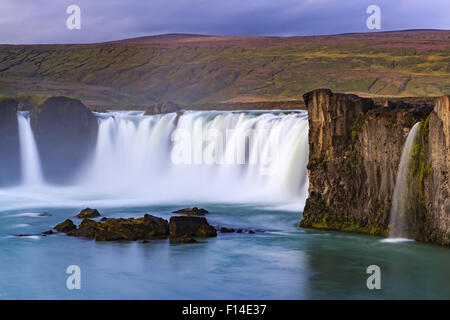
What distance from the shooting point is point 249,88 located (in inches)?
4902

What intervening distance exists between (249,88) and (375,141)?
97692 millimetres

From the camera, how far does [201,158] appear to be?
51.2 metres

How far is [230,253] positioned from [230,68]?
11361cm

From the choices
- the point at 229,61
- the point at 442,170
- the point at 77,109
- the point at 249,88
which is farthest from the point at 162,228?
the point at 229,61

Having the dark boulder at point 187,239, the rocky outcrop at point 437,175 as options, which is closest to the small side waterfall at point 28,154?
the dark boulder at point 187,239

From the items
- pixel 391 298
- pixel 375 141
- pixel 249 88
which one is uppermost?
pixel 249 88

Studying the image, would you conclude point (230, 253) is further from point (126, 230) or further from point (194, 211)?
point (194, 211)

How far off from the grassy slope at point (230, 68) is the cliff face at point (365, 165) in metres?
75.1

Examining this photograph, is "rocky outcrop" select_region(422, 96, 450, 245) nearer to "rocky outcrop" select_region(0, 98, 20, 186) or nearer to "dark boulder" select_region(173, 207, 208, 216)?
"dark boulder" select_region(173, 207, 208, 216)

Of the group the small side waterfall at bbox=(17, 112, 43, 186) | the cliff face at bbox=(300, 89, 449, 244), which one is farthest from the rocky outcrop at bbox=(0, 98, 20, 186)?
the cliff face at bbox=(300, 89, 449, 244)

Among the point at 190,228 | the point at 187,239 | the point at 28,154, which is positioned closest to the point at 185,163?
the point at 28,154

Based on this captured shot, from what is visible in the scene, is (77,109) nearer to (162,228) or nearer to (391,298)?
(162,228)

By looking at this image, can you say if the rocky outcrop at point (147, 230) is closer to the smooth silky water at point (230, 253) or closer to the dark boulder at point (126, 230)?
the dark boulder at point (126, 230)

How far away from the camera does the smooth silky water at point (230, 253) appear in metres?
21.0
